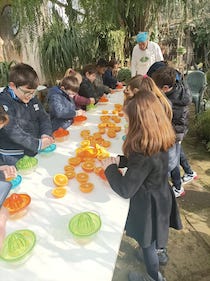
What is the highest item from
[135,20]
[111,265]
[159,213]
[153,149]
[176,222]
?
[135,20]

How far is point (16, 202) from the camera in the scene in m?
1.44

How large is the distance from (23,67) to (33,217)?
4.07 ft

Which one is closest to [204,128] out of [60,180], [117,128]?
[117,128]

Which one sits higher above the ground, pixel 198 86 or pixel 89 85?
pixel 89 85

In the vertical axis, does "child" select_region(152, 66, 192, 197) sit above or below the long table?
above

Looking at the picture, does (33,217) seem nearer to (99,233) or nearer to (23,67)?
(99,233)

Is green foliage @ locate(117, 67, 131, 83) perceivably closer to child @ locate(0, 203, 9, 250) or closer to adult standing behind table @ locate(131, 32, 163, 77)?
adult standing behind table @ locate(131, 32, 163, 77)

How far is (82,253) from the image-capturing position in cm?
115

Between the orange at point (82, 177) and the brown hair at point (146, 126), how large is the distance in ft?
1.08

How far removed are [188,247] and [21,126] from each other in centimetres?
178

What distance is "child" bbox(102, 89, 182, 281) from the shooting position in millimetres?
1477

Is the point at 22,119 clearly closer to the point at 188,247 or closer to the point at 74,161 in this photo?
the point at 74,161

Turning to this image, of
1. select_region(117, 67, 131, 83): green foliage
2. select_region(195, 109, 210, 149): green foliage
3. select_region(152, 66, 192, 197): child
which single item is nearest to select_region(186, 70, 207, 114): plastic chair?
select_region(195, 109, 210, 149): green foliage

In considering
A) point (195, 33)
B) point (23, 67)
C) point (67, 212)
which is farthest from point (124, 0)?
point (195, 33)
